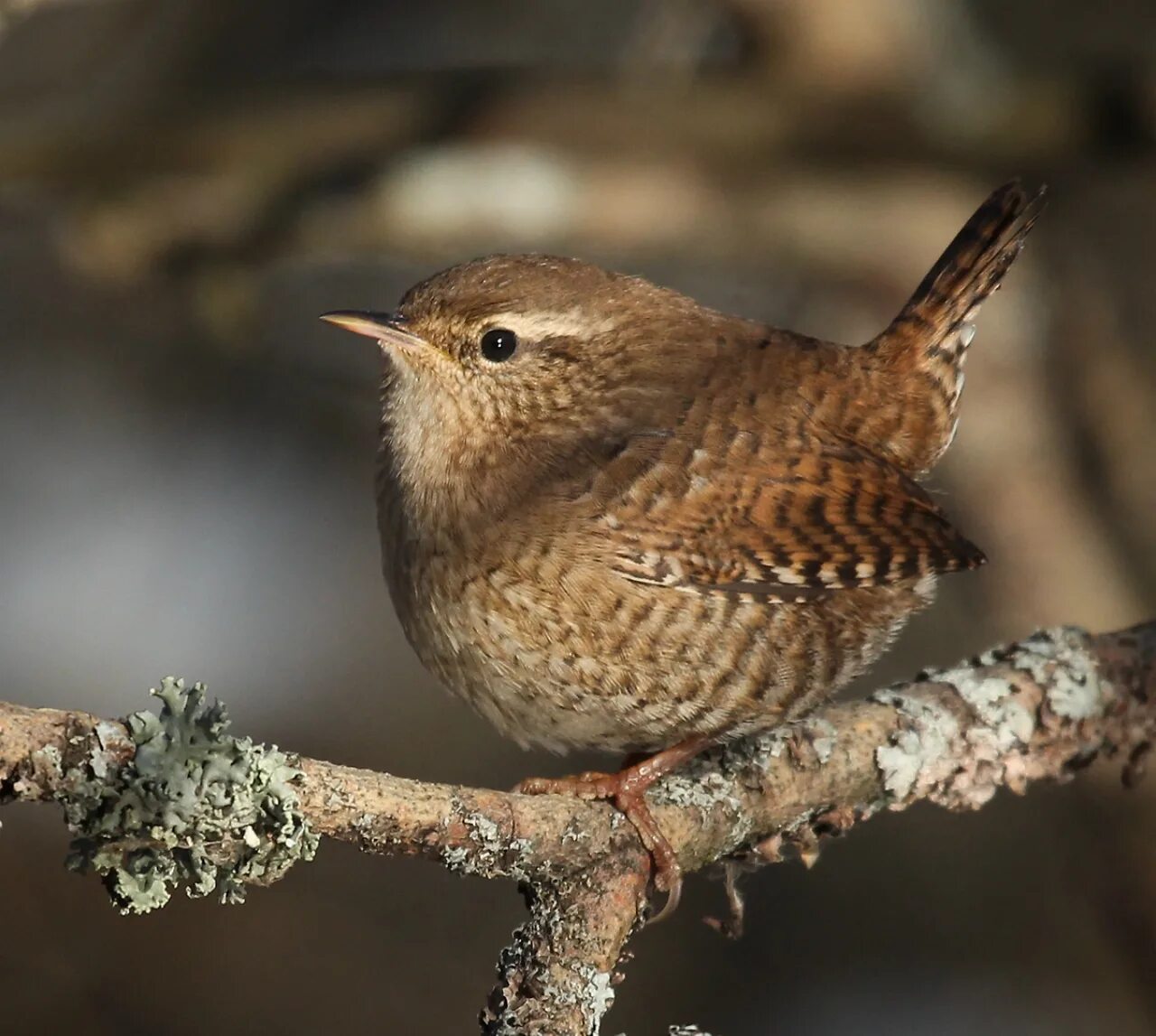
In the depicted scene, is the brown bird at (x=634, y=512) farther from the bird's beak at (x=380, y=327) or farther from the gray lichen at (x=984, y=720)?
the gray lichen at (x=984, y=720)

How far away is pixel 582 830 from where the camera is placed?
2604 mm

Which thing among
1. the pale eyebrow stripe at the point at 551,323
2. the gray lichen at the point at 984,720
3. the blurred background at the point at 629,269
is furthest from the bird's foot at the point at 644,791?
the blurred background at the point at 629,269

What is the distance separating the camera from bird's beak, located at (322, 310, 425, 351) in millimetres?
3045

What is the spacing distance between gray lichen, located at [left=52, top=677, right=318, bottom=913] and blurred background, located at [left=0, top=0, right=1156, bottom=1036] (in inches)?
104

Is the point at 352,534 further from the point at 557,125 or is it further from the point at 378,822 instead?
the point at 378,822

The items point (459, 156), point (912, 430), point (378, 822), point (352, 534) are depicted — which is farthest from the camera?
point (352, 534)

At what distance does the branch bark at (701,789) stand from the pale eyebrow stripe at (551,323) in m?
0.91

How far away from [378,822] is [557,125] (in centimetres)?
318

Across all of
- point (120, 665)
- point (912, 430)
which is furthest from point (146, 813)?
point (120, 665)

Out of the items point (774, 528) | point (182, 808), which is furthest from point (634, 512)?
point (182, 808)

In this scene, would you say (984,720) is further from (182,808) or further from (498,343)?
(182,808)

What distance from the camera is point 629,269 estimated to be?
19.7 feet

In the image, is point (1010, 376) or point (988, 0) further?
point (988, 0)

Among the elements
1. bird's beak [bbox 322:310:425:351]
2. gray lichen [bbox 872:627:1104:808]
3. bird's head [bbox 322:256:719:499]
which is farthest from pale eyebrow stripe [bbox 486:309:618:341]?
gray lichen [bbox 872:627:1104:808]
